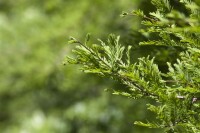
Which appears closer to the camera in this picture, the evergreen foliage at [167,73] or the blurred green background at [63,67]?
the evergreen foliage at [167,73]

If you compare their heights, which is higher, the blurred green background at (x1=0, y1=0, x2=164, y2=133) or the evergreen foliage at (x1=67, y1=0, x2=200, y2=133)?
the blurred green background at (x1=0, y1=0, x2=164, y2=133)

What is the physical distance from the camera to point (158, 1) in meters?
1.37

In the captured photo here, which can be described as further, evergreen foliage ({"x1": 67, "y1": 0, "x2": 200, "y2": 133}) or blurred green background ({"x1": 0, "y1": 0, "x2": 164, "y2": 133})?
blurred green background ({"x1": 0, "y1": 0, "x2": 164, "y2": 133})

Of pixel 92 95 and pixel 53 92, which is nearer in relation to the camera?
pixel 92 95

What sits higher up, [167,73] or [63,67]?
[63,67]

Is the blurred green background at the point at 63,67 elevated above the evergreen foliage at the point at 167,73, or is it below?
above

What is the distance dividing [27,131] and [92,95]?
100 centimetres

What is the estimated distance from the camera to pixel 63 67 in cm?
430

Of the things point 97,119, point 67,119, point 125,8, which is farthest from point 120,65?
point 67,119

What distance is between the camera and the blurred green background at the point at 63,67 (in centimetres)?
428

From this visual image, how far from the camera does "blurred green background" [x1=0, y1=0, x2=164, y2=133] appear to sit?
4.28 metres

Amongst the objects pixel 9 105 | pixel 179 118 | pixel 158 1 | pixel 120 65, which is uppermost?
pixel 9 105

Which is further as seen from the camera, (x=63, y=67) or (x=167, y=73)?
(x=63, y=67)

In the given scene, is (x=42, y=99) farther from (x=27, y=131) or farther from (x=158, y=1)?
(x=158, y=1)
